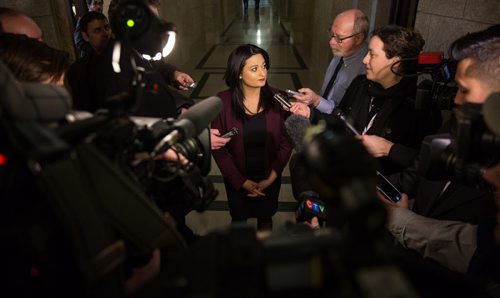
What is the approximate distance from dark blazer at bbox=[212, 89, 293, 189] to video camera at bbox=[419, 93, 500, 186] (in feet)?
3.81

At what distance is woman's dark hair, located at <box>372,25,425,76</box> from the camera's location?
1735 mm

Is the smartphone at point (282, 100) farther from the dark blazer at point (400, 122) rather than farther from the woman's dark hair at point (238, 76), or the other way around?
the dark blazer at point (400, 122)

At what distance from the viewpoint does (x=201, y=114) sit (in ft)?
3.45

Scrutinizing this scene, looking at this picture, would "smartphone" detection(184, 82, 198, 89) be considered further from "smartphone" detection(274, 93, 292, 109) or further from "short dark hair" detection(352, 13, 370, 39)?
"short dark hair" detection(352, 13, 370, 39)

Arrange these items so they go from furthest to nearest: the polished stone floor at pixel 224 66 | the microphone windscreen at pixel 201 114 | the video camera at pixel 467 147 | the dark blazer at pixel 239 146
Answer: the polished stone floor at pixel 224 66, the dark blazer at pixel 239 146, the microphone windscreen at pixel 201 114, the video camera at pixel 467 147

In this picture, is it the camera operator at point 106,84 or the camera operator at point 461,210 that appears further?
the camera operator at point 106,84

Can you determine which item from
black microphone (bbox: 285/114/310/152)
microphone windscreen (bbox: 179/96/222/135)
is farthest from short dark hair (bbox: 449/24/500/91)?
microphone windscreen (bbox: 179/96/222/135)

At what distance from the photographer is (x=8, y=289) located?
61cm

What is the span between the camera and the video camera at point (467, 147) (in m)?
0.81

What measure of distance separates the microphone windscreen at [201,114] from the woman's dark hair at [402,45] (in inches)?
47.7

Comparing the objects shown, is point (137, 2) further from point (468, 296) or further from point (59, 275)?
point (468, 296)

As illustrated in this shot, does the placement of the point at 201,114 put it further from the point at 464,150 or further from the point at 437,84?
the point at 437,84

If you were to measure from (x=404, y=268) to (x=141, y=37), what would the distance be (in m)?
0.98

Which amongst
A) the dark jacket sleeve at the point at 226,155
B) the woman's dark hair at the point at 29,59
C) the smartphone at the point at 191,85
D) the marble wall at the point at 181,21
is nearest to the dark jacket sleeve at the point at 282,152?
the dark jacket sleeve at the point at 226,155
